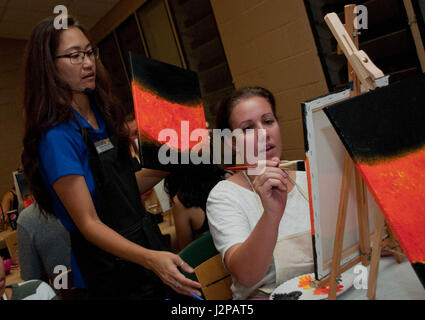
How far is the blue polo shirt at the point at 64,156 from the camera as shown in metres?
0.90

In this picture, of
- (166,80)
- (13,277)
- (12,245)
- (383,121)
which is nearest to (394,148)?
(383,121)

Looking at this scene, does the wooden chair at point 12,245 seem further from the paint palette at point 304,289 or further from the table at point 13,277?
the paint palette at point 304,289

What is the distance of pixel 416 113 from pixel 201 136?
0.72 m

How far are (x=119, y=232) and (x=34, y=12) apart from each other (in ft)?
13.7

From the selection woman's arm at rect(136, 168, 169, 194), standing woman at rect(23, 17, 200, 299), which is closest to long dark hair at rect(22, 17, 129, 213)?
standing woman at rect(23, 17, 200, 299)

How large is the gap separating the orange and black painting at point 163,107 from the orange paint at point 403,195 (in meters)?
0.64

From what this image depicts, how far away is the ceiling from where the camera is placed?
3879 mm

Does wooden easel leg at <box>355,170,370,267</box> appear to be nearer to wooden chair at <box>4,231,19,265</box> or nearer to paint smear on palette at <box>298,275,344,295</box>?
paint smear on palette at <box>298,275,344,295</box>

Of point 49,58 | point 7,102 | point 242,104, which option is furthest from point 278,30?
point 7,102

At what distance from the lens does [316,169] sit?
693 millimetres

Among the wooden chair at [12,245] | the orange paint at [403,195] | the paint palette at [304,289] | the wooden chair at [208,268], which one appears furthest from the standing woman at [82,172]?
the wooden chair at [12,245]

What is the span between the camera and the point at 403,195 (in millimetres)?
602

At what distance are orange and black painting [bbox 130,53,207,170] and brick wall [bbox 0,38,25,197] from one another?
180 inches

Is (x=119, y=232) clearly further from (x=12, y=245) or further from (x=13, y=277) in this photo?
(x=12, y=245)
